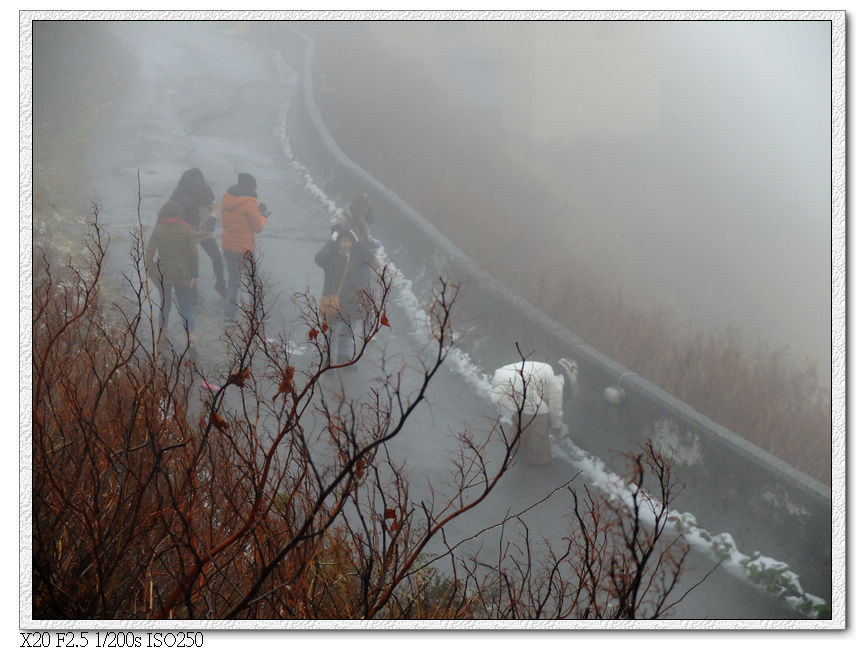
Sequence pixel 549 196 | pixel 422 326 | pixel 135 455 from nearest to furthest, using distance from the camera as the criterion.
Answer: pixel 135 455 → pixel 422 326 → pixel 549 196

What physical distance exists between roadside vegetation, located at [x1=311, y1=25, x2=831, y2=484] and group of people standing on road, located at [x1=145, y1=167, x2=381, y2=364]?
1.23 m

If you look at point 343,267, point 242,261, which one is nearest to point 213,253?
point 242,261

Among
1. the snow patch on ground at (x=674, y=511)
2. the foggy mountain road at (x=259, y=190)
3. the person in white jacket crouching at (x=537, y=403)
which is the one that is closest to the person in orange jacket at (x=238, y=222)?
the foggy mountain road at (x=259, y=190)

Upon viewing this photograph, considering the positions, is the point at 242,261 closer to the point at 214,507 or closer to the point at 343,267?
the point at 343,267

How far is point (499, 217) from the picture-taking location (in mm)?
7129

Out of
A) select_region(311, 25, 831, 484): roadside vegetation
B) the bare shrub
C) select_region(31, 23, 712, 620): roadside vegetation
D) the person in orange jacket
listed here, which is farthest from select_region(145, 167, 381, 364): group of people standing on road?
the bare shrub

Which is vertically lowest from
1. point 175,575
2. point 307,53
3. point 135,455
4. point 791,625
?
point 791,625

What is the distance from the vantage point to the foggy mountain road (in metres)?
3.62

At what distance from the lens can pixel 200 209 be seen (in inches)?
185

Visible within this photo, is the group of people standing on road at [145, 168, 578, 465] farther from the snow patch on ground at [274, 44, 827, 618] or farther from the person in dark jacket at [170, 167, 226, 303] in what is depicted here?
the snow patch on ground at [274, 44, 827, 618]

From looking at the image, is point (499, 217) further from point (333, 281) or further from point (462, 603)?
point (462, 603)

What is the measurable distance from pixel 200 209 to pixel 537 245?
3.36m

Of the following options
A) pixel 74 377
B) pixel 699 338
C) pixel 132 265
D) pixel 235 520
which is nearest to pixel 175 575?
pixel 235 520

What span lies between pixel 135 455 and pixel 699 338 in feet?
14.0
